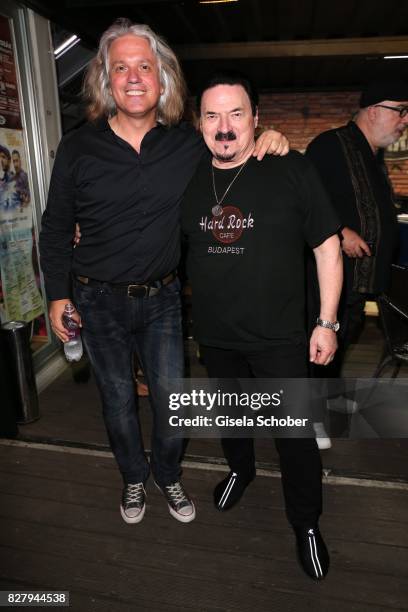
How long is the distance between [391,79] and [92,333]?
1912 millimetres

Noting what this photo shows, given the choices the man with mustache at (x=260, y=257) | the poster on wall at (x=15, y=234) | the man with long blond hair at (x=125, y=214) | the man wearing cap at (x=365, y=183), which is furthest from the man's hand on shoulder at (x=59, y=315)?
the poster on wall at (x=15, y=234)

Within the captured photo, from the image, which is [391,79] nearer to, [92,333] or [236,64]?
[92,333]

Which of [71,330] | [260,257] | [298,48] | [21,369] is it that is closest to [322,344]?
[260,257]

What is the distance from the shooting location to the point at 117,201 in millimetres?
1775

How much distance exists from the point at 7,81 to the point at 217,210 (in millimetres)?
2595

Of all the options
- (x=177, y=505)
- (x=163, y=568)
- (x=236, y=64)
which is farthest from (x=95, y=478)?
(x=236, y=64)

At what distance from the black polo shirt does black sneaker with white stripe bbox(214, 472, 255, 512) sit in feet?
3.47

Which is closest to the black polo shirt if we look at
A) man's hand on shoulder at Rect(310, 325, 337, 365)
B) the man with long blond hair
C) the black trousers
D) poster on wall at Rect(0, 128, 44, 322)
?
the man with long blond hair

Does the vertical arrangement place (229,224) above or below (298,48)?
below

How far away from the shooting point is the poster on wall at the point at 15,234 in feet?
11.4

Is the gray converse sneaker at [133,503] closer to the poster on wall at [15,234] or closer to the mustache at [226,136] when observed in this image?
the mustache at [226,136]

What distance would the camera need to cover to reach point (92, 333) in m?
1.92

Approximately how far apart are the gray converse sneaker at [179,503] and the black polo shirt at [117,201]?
1017 millimetres

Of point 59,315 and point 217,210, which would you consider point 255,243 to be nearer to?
point 217,210
